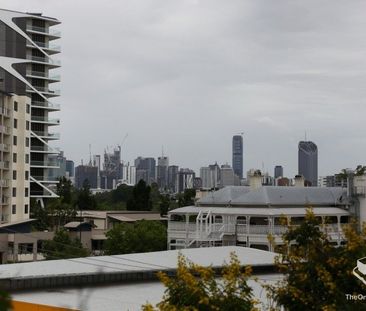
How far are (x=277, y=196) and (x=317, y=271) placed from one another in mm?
32981

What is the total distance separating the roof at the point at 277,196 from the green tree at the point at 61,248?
12031mm

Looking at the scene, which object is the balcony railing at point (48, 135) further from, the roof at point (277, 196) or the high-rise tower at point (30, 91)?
the roof at point (277, 196)

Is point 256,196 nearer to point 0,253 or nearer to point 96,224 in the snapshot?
point 0,253

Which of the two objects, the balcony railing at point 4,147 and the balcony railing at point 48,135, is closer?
the balcony railing at point 4,147

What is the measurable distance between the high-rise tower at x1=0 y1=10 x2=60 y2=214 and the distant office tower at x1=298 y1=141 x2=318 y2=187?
2986 inches

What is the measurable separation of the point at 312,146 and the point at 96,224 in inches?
3139

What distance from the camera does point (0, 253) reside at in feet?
195

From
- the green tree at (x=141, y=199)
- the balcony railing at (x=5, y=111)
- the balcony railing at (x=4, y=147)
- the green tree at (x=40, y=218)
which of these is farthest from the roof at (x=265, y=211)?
the green tree at (x=141, y=199)

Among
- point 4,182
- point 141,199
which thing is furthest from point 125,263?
point 141,199

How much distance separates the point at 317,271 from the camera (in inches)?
461

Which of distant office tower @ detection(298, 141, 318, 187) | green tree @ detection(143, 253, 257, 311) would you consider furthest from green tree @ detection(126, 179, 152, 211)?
green tree @ detection(143, 253, 257, 311)

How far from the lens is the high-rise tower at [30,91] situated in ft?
225

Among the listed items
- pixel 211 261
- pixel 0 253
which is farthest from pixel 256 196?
pixel 0 253

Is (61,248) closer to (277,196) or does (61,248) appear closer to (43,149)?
(277,196)
